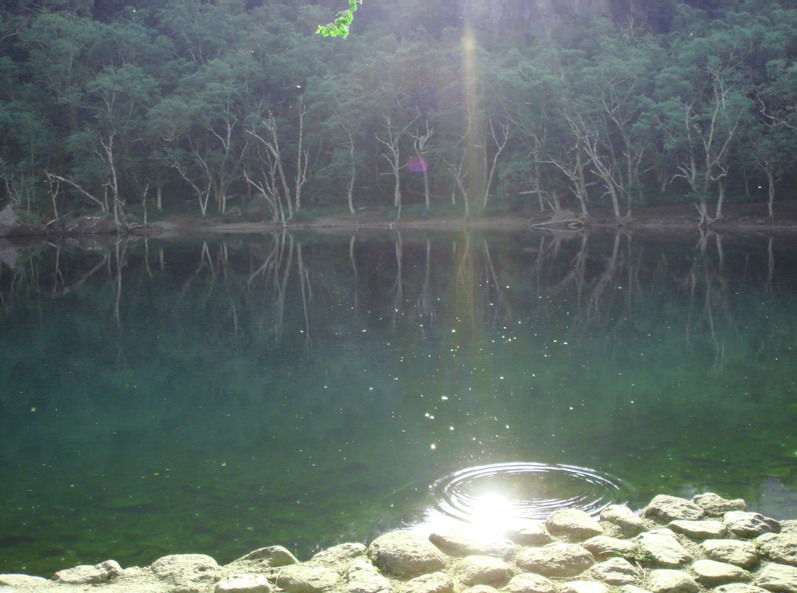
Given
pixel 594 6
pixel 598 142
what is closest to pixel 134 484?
pixel 598 142

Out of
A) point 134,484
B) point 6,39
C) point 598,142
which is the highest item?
point 6,39

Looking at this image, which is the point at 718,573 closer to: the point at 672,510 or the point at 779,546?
the point at 779,546

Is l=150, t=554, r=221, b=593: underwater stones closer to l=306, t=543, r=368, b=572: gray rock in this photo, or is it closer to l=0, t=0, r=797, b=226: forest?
l=306, t=543, r=368, b=572: gray rock

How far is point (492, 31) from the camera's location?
278 ft

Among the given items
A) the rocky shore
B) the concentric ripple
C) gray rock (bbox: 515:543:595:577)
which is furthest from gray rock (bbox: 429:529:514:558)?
the concentric ripple

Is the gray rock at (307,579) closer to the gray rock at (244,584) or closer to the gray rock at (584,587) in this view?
the gray rock at (244,584)

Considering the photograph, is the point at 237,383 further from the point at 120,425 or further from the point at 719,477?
the point at 719,477

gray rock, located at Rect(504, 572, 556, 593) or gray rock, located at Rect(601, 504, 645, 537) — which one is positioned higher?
gray rock, located at Rect(504, 572, 556, 593)

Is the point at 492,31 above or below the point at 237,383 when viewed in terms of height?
above

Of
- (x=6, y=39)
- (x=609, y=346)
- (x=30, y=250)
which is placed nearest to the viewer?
(x=609, y=346)

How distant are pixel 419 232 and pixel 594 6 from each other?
142 feet

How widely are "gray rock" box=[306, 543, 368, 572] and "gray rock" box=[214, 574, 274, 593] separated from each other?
702 millimetres

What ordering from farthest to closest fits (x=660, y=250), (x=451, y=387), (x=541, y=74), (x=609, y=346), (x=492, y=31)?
(x=492, y=31), (x=541, y=74), (x=660, y=250), (x=609, y=346), (x=451, y=387)

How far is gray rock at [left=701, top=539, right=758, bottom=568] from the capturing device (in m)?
6.90
